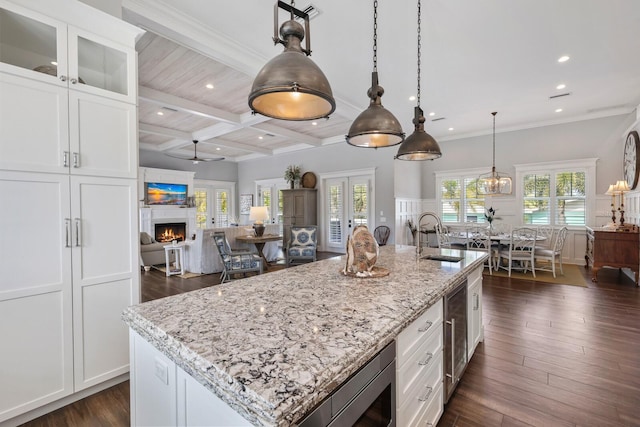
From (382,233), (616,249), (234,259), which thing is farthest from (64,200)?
(616,249)

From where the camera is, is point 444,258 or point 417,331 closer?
point 417,331

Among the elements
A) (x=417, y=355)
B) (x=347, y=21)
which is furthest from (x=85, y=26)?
(x=417, y=355)

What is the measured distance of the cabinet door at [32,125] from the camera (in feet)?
5.56

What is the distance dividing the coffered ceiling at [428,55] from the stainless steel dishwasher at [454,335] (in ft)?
8.79

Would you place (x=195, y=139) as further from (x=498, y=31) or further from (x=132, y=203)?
(x=498, y=31)

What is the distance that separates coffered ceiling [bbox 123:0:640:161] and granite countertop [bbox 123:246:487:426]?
265 centimetres

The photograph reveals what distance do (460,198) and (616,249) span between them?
10.8 feet

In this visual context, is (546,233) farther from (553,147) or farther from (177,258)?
(177,258)

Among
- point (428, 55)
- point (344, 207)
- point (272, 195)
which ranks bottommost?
point (344, 207)

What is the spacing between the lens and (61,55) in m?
1.90

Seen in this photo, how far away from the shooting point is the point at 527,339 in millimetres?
2867

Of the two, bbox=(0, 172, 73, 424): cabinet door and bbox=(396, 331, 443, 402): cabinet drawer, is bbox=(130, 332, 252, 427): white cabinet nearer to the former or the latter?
bbox=(396, 331, 443, 402): cabinet drawer

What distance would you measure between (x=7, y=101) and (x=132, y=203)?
88 centimetres

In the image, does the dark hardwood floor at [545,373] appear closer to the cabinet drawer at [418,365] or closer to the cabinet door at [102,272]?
the cabinet door at [102,272]
